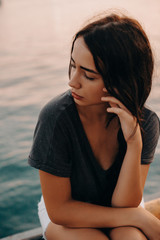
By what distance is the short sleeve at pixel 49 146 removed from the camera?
5.30 ft

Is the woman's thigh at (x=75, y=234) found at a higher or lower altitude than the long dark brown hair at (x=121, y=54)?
lower

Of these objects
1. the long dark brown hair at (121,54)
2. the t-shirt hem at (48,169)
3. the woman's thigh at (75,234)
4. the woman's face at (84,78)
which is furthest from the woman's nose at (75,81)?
the woman's thigh at (75,234)

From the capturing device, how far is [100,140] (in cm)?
182

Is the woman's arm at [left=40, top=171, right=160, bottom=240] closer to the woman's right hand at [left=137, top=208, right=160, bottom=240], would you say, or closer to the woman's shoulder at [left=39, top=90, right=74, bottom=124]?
the woman's right hand at [left=137, top=208, right=160, bottom=240]

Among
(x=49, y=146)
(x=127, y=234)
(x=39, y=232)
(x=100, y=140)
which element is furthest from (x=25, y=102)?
(x=127, y=234)

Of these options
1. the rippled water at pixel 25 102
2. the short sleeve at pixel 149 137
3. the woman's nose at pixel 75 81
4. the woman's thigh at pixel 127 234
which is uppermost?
the woman's nose at pixel 75 81

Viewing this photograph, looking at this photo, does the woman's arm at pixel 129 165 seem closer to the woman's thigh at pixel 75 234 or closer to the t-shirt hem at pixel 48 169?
the woman's thigh at pixel 75 234

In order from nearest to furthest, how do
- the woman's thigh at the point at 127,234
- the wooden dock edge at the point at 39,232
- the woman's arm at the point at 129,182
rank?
1. the woman's thigh at the point at 127,234
2. the woman's arm at the point at 129,182
3. the wooden dock edge at the point at 39,232

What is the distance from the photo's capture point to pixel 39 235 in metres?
2.24

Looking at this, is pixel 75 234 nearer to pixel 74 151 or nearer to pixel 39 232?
pixel 74 151

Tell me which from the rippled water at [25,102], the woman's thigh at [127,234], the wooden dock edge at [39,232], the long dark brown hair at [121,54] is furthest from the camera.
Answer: the rippled water at [25,102]

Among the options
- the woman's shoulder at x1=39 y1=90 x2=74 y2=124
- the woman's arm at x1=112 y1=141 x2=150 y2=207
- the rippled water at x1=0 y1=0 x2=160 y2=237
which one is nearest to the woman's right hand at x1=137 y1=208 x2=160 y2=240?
the woman's arm at x1=112 y1=141 x2=150 y2=207

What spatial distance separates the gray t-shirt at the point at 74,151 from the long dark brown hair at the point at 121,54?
0.82ft

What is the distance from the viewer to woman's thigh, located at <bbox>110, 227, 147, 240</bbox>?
1602mm
